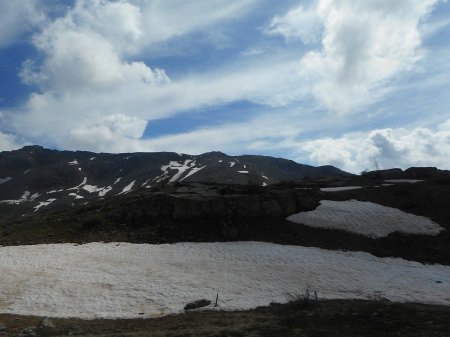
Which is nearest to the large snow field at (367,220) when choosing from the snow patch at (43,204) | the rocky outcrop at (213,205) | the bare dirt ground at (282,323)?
the rocky outcrop at (213,205)

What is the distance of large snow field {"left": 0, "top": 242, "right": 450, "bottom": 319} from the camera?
2264 centimetres

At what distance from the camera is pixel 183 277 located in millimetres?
26891

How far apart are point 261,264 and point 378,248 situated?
36.8ft

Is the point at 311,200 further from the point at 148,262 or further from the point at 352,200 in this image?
the point at 148,262

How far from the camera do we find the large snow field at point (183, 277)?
74.3 ft

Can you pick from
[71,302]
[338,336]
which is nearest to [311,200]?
[71,302]

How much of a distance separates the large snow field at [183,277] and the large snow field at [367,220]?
545 centimetres

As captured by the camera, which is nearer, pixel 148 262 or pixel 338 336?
pixel 338 336

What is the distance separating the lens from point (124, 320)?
786 inches

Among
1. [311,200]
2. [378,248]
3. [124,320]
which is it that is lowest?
[124,320]

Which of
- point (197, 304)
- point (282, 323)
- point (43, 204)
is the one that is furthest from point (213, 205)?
point (43, 204)

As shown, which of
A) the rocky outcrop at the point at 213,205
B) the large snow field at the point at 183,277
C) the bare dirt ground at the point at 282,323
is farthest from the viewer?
the rocky outcrop at the point at 213,205

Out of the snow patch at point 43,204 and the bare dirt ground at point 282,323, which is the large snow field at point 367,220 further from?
the snow patch at point 43,204

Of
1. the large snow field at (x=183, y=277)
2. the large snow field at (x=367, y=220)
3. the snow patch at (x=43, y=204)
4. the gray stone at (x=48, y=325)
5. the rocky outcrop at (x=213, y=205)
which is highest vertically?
the snow patch at (x=43, y=204)
